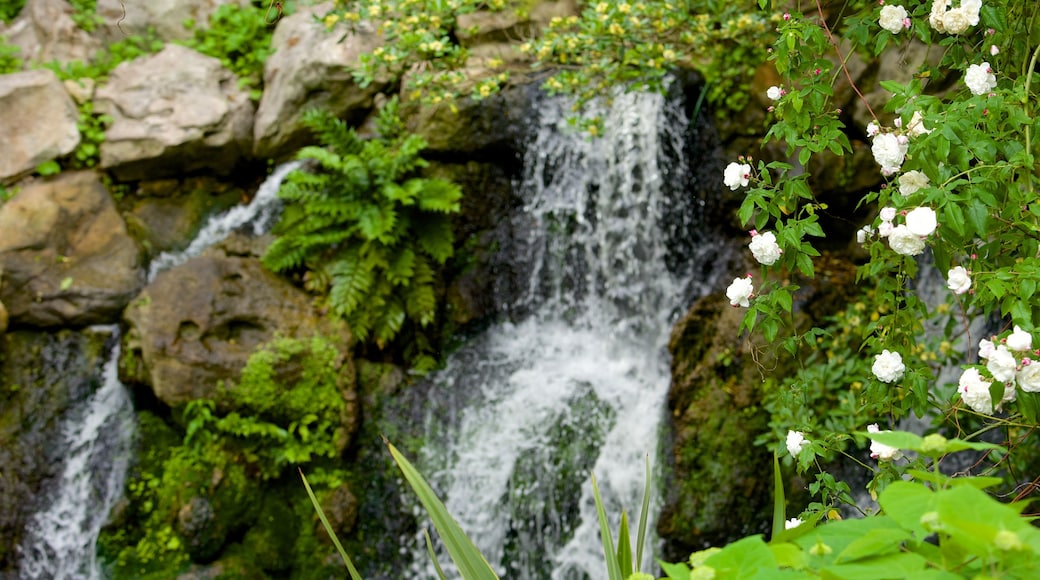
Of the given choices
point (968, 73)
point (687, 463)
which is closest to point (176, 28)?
point (687, 463)

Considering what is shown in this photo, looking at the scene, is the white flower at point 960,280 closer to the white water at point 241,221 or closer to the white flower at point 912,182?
the white flower at point 912,182

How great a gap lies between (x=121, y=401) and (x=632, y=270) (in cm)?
348

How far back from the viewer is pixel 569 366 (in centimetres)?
514

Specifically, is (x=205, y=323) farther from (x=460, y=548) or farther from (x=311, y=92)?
(x=460, y=548)

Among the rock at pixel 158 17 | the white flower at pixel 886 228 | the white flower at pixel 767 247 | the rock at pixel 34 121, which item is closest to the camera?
the white flower at pixel 886 228

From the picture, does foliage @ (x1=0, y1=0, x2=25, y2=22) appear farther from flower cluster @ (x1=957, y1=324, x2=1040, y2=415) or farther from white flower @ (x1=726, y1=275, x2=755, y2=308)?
flower cluster @ (x1=957, y1=324, x2=1040, y2=415)

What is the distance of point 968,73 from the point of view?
1.87 metres

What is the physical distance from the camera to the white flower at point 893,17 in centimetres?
196

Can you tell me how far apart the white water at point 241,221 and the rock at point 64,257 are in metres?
0.23

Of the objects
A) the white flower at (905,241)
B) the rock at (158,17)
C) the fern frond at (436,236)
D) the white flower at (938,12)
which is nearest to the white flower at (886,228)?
the white flower at (905,241)

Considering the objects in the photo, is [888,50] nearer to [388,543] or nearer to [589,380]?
[589,380]

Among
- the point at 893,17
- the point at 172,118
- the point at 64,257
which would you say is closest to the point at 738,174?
the point at 893,17

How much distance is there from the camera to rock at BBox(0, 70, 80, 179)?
5.35 m

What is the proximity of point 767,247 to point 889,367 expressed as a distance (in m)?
0.45
